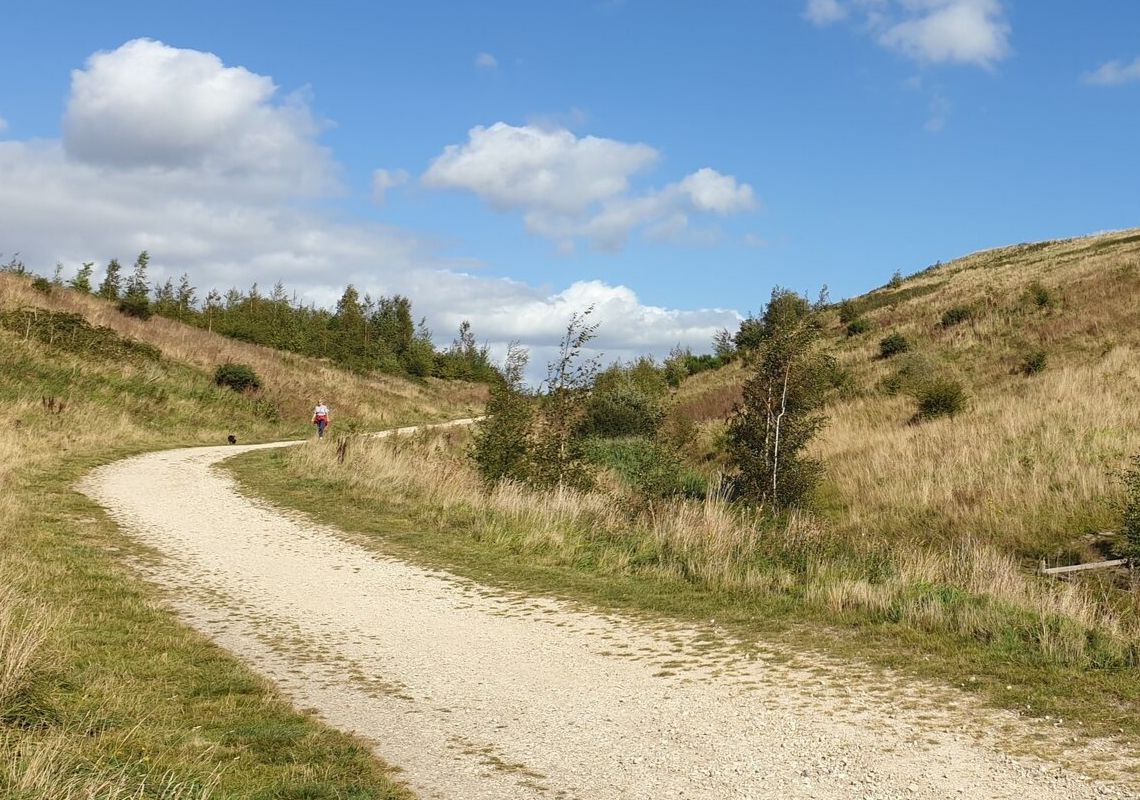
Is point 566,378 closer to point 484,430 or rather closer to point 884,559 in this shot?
point 484,430

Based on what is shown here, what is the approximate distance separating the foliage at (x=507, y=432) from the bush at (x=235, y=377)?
24.5 m

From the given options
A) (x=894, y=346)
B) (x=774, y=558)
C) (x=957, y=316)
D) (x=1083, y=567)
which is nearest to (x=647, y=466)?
(x=774, y=558)

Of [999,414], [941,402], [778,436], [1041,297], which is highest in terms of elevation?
[1041,297]

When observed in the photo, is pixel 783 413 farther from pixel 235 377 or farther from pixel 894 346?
pixel 235 377

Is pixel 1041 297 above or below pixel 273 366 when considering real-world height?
above

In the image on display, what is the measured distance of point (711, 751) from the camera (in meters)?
5.20

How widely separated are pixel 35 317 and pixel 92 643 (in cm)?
3253

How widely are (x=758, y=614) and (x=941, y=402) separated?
68.9 feet

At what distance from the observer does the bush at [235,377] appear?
1534 inches

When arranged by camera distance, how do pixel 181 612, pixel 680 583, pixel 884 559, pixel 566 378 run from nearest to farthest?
pixel 181 612 → pixel 680 583 → pixel 884 559 → pixel 566 378

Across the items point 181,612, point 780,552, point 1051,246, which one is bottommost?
point 181,612

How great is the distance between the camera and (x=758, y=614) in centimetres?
903

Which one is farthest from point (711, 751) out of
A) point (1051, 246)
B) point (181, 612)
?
point (1051, 246)

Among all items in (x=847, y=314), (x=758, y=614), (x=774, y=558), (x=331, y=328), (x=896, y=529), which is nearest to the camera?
(x=758, y=614)
